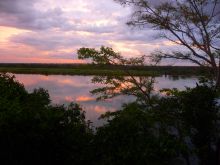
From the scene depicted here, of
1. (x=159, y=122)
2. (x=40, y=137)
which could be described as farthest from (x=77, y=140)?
(x=159, y=122)

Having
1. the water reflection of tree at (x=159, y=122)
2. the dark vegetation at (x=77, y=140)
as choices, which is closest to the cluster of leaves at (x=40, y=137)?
the dark vegetation at (x=77, y=140)

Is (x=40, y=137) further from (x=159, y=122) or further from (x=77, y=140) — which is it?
(x=159, y=122)

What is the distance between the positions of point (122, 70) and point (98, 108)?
20735 millimetres

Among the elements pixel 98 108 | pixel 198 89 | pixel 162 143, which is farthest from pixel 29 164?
pixel 98 108

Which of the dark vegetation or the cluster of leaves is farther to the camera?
the cluster of leaves

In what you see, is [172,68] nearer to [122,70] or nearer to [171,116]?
[122,70]

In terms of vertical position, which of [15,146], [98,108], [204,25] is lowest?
[98,108]

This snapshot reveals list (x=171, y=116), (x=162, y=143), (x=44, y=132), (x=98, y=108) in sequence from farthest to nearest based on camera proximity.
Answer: (x=98, y=108)
(x=171, y=116)
(x=44, y=132)
(x=162, y=143)

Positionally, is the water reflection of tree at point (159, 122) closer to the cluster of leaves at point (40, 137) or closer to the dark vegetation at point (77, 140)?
the dark vegetation at point (77, 140)

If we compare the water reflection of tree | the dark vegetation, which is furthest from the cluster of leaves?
the water reflection of tree

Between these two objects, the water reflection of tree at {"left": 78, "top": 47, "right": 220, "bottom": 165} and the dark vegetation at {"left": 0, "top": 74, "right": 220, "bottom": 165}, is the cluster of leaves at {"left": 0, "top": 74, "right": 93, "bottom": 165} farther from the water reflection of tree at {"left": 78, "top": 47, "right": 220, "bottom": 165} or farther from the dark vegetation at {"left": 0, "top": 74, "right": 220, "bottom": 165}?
the water reflection of tree at {"left": 78, "top": 47, "right": 220, "bottom": 165}

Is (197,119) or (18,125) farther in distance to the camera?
(197,119)

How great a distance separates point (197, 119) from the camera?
13336 millimetres

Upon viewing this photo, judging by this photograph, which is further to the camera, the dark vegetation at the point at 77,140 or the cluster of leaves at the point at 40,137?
the cluster of leaves at the point at 40,137
